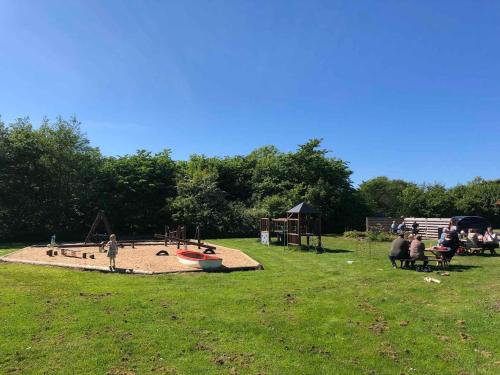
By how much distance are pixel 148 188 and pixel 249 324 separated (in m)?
29.9

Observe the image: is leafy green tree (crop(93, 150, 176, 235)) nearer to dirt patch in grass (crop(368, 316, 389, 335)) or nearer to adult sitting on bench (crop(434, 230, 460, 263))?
adult sitting on bench (crop(434, 230, 460, 263))

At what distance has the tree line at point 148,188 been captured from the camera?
32062 millimetres

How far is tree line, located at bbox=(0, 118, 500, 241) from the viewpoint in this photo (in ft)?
105

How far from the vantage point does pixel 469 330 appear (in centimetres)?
784

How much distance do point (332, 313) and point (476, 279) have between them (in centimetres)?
619

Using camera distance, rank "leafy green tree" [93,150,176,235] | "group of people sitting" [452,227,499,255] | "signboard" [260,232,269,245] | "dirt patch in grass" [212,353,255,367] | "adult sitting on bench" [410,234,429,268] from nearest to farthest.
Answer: "dirt patch in grass" [212,353,255,367] → "adult sitting on bench" [410,234,429,268] → "group of people sitting" [452,227,499,255] → "signboard" [260,232,269,245] → "leafy green tree" [93,150,176,235]

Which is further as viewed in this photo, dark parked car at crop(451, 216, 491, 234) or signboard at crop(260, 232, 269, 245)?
dark parked car at crop(451, 216, 491, 234)

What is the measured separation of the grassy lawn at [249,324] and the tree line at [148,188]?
786 inches

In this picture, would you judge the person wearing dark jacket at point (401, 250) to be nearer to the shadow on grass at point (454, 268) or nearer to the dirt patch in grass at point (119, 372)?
the shadow on grass at point (454, 268)

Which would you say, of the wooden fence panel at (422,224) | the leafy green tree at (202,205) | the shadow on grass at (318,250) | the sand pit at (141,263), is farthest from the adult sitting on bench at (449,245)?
the leafy green tree at (202,205)

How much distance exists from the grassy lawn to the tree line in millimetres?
19960

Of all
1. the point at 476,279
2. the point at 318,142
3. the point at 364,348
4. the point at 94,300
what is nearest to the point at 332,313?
the point at 364,348

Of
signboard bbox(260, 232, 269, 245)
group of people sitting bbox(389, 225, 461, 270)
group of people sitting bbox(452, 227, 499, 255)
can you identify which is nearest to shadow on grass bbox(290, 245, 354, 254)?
signboard bbox(260, 232, 269, 245)

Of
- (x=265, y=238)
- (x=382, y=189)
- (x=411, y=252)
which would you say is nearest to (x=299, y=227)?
(x=265, y=238)
